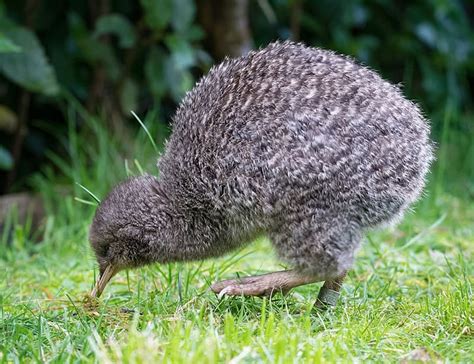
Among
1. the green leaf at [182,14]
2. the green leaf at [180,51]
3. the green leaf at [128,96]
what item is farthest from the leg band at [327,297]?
the green leaf at [128,96]

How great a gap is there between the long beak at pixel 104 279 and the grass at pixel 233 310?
0.17 feet

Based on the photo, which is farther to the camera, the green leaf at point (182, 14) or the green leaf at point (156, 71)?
the green leaf at point (156, 71)

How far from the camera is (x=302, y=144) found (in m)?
3.87

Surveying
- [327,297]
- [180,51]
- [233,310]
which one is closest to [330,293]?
[327,297]

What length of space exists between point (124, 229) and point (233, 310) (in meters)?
0.70

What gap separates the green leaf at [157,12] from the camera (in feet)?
20.8

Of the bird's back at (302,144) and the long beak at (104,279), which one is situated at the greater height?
the bird's back at (302,144)

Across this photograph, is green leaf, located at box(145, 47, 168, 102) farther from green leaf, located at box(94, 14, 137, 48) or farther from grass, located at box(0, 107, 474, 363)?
grass, located at box(0, 107, 474, 363)

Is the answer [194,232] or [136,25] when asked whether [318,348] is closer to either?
[194,232]

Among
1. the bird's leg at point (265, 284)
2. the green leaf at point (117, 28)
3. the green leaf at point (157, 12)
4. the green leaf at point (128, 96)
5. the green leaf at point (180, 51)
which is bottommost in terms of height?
the bird's leg at point (265, 284)

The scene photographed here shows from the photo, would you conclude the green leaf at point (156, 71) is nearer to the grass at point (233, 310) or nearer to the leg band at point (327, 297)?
the grass at point (233, 310)

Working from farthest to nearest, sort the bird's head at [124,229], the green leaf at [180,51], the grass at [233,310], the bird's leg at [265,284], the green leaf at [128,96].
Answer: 1. the green leaf at [128,96]
2. the green leaf at [180,51]
3. the bird's head at [124,229]
4. the bird's leg at [265,284]
5. the grass at [233,310]

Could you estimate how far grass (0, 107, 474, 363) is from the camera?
10.7 ft

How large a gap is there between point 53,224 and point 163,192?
2.07 metres
